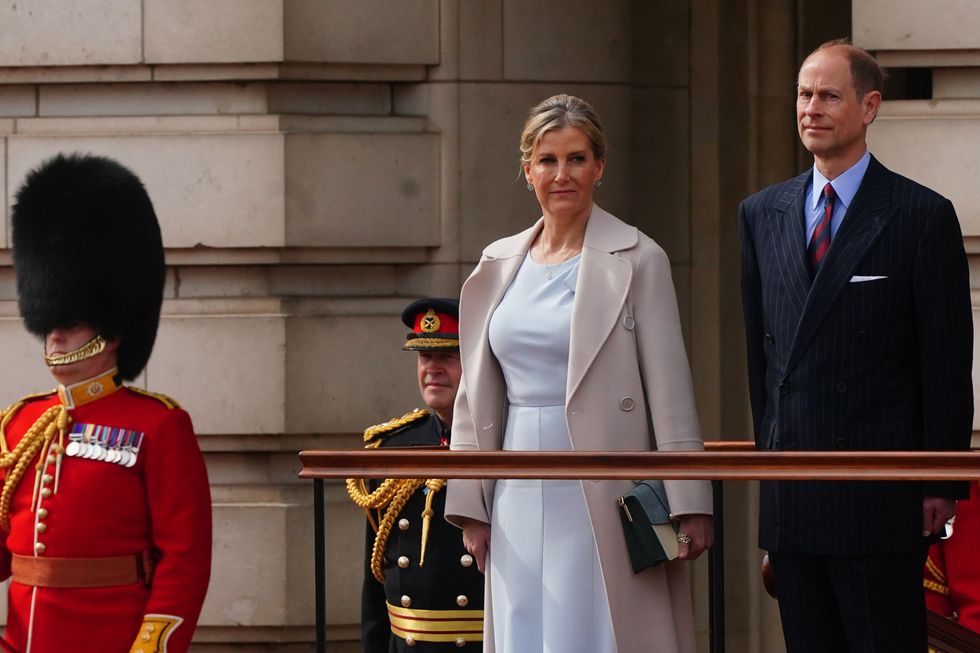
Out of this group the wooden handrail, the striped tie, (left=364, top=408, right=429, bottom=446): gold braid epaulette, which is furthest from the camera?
(left=364, top=408, right=429, bottom=446): gold braid epaulette

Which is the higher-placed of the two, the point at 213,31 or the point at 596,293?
the point at 213,31

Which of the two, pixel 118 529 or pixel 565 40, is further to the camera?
pixel 565 40

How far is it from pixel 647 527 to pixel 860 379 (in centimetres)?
59

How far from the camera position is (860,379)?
167 inches

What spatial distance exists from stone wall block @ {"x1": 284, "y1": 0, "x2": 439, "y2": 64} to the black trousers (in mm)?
2991

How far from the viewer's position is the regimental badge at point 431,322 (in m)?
5.44

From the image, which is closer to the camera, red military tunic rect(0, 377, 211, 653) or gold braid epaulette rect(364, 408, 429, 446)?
red military tunic rect(0, 377, 211, 653)

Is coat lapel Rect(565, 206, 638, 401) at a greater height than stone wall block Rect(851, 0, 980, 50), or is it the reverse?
stone wall block Rect(851, 0, 980, 50)

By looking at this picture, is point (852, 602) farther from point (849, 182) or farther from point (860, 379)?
point (849, 182)

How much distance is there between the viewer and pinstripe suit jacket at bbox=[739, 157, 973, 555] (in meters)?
4.21

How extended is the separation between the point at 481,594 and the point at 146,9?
2.62 m

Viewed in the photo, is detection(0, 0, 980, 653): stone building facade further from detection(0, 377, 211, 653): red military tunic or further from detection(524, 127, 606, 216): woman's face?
detection(524, 127, 606, 216): woman's face

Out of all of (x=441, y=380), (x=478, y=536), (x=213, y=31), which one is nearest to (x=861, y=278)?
(x=478, y=536)

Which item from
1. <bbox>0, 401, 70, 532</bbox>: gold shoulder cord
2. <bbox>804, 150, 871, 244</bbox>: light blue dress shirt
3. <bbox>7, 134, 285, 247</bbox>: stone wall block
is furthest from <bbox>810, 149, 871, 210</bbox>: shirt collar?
<bbox>7, 134, 285, 247</bbox>: stone wall block
